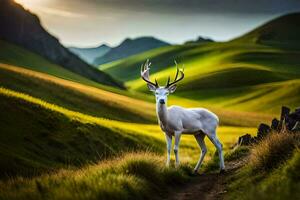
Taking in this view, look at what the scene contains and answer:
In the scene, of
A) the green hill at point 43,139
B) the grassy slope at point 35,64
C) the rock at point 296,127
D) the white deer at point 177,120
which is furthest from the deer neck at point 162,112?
the grassy slope at point 35,64

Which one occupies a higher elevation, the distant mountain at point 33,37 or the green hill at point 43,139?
the distant mountain at point 33,37

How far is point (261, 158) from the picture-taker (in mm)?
14539

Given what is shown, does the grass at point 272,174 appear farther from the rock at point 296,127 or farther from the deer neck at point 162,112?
the rock at point 296,127

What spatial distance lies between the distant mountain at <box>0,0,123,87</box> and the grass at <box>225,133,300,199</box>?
124333 mm

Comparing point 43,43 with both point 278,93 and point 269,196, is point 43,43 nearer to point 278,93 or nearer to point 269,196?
point 278,93

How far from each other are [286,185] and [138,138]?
29.4m

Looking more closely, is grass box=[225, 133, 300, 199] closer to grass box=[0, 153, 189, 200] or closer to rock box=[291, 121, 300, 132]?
grass box=[0, 153, 189, 200]

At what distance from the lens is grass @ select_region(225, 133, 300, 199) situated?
996 cm

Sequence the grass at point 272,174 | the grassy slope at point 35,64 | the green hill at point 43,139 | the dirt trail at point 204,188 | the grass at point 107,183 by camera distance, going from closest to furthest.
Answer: the grass at point 272,174 < the grass at point 107,183 < the dirt trail at point 204,188 < the green hill at point 43,139 < the grassy slope at point 35,64

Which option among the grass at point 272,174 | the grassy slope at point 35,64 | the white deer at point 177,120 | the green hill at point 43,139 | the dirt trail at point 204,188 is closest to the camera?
the grass at point 272,174

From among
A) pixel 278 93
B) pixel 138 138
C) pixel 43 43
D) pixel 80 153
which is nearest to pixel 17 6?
pixel 43 43

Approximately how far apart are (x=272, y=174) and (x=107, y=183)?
14.4 ft

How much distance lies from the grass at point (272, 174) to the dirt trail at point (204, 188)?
0.40 meters

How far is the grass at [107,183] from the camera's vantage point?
1130 centimetres
